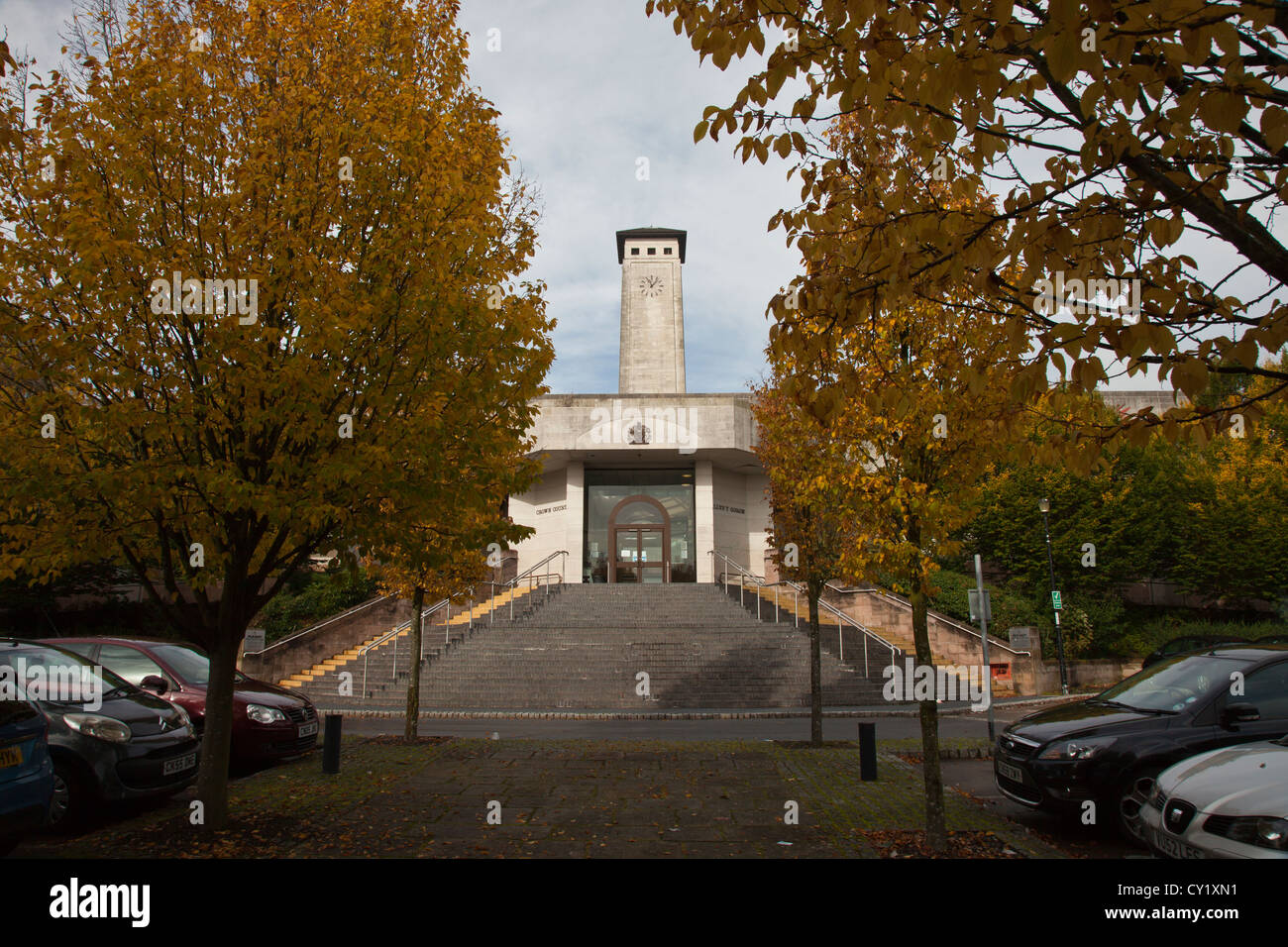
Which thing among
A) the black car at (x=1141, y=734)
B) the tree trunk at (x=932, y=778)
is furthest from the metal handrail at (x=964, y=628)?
the tree trunk at (x=932, y=778)

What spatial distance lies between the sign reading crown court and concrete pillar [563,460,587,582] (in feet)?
0.15

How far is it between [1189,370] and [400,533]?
552 centimetres

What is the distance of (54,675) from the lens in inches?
279

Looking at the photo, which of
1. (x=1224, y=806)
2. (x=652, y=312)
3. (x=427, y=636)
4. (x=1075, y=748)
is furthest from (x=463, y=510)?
(x=652, y=312)

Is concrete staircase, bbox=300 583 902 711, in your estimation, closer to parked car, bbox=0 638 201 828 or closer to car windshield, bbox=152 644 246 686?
car windshield, bbox=152 644 246 686

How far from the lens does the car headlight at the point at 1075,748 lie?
6.66 m

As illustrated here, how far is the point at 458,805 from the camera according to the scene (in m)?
7.63

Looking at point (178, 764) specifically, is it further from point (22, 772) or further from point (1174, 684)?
point (1174, 684)


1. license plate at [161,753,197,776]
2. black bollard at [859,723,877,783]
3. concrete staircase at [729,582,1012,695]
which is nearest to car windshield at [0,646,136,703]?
license plate at [161,753,197,776]

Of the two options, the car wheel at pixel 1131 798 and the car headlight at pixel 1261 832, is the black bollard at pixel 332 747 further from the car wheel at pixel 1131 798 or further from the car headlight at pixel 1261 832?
the car headlight at pixel 1261 832

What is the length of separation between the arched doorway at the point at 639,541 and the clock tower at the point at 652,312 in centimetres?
730

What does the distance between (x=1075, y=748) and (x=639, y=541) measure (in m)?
28.4

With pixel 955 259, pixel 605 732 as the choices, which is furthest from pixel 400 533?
pixel 605 732

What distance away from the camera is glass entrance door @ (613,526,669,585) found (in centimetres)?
3462
